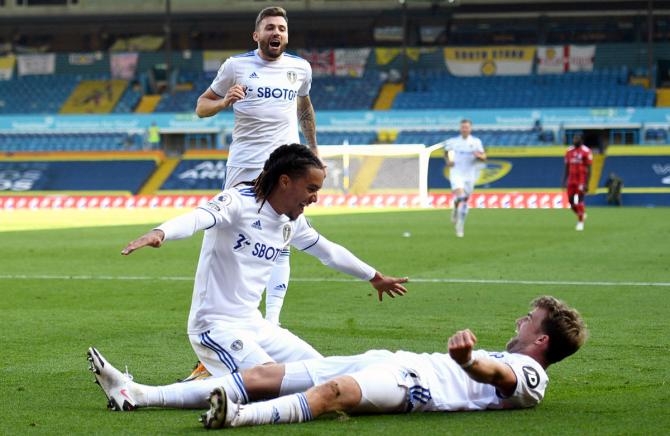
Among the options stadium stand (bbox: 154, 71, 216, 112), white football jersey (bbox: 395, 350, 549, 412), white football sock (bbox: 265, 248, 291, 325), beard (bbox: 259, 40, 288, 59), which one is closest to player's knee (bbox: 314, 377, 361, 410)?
white football jersey (bbox: 395, 350, 549, 412)

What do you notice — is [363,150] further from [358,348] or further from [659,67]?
[358,348]

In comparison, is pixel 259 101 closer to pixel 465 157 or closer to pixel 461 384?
pixel 461 384

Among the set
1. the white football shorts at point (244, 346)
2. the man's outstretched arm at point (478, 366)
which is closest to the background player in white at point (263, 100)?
the white football shorts at point (244, 346)

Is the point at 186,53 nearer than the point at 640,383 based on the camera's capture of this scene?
No

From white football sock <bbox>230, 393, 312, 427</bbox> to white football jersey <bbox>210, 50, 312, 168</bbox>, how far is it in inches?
142

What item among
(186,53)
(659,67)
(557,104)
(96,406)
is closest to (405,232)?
(96,406)

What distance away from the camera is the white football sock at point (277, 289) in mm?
8695

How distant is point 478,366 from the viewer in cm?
559

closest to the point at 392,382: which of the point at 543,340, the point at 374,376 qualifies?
the point at 374,376

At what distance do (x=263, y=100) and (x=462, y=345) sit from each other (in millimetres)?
4167

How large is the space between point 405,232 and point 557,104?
2575cm

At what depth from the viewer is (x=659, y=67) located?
164 ft

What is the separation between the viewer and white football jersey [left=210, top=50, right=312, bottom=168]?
8961mm

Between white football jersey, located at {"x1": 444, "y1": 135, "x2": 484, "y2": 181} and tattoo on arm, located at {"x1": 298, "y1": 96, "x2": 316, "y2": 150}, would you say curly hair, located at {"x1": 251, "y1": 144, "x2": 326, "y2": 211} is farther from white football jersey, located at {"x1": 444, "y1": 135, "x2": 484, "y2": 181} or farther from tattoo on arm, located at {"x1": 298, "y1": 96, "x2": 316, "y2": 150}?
white football jersey, located at {"x1": 444, "y1": 135, "x2": 484, "y2": 181}
